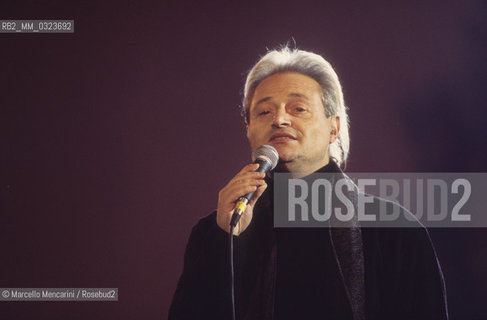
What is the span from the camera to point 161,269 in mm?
1938

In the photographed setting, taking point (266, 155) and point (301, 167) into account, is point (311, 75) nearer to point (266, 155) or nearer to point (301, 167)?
point (301, 167)

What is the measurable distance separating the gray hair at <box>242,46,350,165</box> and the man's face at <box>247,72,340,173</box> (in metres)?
0.03

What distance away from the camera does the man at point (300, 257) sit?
1429 mm

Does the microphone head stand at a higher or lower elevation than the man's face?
lower

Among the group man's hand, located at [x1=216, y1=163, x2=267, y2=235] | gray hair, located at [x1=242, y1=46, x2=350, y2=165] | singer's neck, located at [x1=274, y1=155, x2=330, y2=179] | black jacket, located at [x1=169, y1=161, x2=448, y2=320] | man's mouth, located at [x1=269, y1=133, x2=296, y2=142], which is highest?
gray hair, located at [x1=242, y1=46, x2=350, y2=165]

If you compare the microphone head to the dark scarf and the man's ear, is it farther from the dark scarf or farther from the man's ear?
the man's ear

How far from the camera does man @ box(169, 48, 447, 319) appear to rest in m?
1.43

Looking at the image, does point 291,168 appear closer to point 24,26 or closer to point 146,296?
point 146,296

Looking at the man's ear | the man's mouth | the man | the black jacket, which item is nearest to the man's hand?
the man

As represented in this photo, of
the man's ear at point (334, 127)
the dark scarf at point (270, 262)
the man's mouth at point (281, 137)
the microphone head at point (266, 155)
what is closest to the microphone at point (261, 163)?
the microphone head at point (266, 155)

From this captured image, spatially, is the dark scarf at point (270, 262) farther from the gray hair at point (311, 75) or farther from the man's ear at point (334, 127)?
the gray hair at point (311, 75)

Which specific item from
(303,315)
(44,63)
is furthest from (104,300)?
(44,63)

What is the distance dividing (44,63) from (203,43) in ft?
2.62

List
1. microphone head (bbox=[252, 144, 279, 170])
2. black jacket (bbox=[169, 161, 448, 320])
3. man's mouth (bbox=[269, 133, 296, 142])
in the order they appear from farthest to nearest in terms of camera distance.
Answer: man's mouth (bbox=[269, 133, 296, 142]), black jacket (bbox=[169, 161, 448, 320]), microphone head (bbox=[252, 144, 279, 170])
